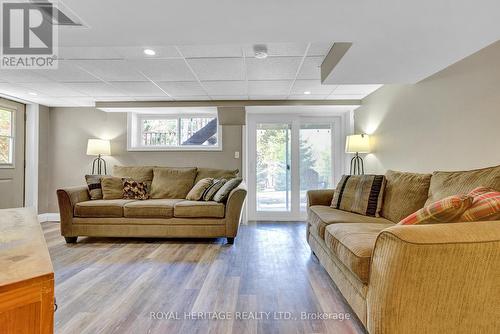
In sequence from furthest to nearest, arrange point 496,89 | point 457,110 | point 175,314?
point 457,110 → point 496,89 → point 175,314

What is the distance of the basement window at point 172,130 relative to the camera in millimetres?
4777

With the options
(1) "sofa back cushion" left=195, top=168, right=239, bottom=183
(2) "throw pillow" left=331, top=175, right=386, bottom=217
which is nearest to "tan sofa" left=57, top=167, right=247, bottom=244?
(1) "sofa back cushion" left=195, top=168, right=239, bottom=183

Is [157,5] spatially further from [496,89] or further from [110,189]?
[110,189]

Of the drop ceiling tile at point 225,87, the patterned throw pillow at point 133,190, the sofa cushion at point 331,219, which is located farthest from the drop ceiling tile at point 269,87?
the patterned throw pillow at point 133,190

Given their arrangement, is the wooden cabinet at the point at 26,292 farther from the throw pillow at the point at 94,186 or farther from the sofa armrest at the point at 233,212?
the throw pillow at the point at 94,186

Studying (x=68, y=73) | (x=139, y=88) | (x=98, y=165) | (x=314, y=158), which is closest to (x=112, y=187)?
(x=98, y=165)

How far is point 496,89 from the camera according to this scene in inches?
76.1

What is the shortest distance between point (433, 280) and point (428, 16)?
1491 mm

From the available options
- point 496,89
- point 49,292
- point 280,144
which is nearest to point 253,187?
point 280,144

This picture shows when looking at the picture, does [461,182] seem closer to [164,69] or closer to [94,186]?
[164,69]

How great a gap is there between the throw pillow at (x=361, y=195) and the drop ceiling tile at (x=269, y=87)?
4.74ft

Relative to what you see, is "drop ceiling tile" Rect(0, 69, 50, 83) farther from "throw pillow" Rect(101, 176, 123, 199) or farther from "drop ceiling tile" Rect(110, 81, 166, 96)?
"throw pillow" Rect(101, 176, 123, 199)

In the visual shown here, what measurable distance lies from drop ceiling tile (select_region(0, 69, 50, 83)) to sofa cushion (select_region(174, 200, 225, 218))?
7.26 ft

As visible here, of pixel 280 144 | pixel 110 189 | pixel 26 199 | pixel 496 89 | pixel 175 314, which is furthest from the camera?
pixel 280 144
